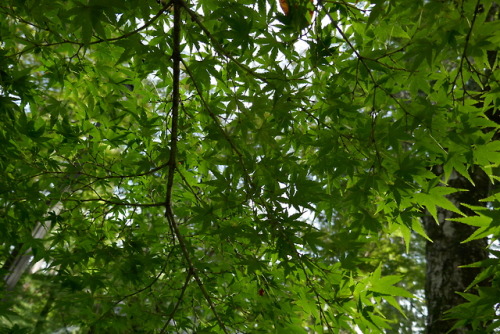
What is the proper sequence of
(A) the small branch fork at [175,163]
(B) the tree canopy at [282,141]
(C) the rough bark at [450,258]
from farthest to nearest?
(C) the rough bark at [450,258] → (A) the small branch fork at [175,163] → (B) the tree canopy at [282,141]

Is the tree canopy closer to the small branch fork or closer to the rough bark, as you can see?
the small branch fork

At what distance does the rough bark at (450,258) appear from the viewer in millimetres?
1759

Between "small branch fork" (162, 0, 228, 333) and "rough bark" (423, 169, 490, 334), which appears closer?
"small branch fork" (162, 0, 228, 333)

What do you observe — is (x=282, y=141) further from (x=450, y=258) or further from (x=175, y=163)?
(x=450, y=258)

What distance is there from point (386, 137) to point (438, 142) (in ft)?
0.39

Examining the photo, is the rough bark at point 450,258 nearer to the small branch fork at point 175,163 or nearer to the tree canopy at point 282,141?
the tree canopy at point 282,141

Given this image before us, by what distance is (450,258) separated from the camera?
1831mm

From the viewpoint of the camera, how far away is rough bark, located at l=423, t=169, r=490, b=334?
69.2 inches

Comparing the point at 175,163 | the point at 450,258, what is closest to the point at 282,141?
the point at 175,163

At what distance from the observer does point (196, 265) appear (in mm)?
1135

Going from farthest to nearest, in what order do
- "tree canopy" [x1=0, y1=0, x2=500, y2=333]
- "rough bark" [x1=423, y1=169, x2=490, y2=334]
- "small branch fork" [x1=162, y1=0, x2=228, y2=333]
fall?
1. "rough bark" [x1=423, y1=169, x2=490, y2=334]
2. "small branch fork" [x1=162, y1=0, x2=228, y2=333]
3. "tree canopy" [x1=0, y1=0, x2=500, y2=333]

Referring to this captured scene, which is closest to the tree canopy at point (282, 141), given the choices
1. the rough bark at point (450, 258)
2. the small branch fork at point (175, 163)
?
the small branch fork at point (175, 163)

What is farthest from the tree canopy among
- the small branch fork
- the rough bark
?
the rough bark

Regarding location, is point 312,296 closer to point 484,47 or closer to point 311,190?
point 311,190
